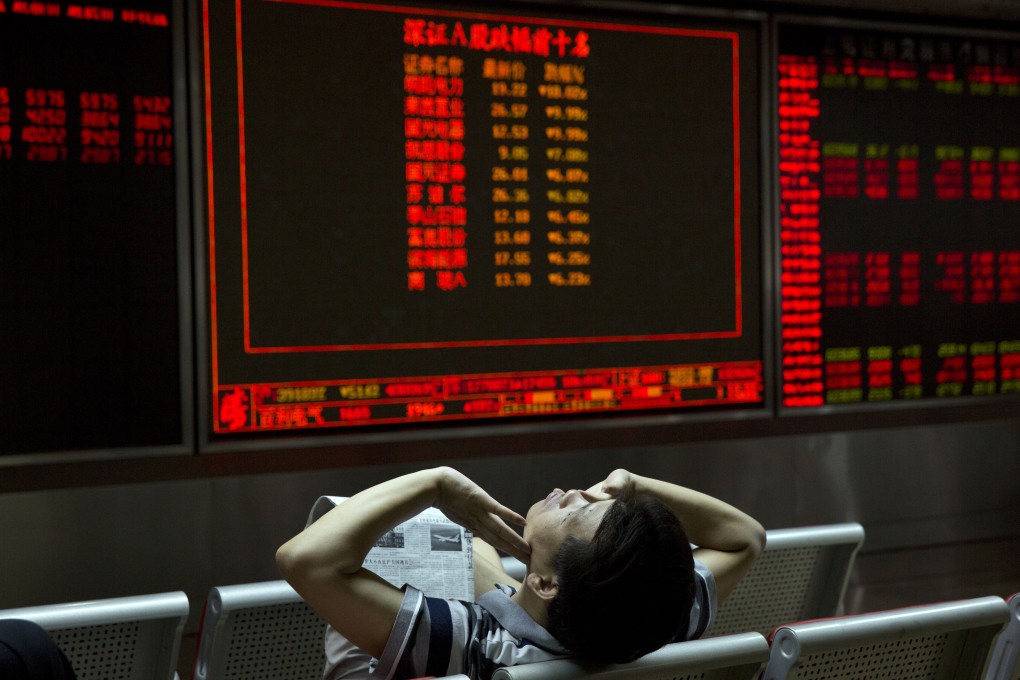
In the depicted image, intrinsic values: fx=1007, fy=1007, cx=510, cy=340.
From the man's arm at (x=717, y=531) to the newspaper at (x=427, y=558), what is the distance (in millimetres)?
279

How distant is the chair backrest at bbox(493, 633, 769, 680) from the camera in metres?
1.10

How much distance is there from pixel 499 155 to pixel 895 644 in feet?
6.99

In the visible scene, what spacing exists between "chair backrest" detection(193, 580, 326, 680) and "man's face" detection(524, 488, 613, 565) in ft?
1.39

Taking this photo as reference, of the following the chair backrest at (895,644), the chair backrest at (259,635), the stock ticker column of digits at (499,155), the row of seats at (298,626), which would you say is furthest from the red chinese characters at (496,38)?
the chair backrest at (895,644)

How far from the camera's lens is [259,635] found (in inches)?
59.7

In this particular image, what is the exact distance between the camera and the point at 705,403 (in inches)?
132

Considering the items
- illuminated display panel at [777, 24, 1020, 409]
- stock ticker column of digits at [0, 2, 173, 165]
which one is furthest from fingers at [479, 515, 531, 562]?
illuminated display panel at [777, 24, 1020, 409]

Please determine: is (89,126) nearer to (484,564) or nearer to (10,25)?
(10,25)

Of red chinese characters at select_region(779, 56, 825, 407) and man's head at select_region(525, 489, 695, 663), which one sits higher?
red chinese characters at select_region(779, 56, 825, 407)

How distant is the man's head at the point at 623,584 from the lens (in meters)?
1.12

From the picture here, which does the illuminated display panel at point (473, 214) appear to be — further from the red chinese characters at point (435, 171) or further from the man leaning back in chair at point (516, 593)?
the man leaning back in chair at point (516, 593)

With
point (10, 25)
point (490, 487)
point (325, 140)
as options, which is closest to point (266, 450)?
point (490, 487)

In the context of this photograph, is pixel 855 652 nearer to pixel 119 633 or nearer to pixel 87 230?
pixel 119 633

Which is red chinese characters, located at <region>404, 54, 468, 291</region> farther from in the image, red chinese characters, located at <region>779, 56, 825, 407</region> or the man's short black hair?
the man's short black hair
